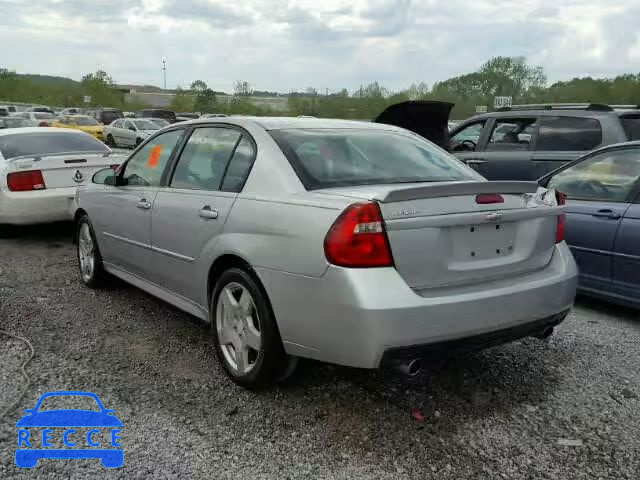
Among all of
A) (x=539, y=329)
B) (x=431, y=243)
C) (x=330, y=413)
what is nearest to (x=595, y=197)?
(x=539, y=329)

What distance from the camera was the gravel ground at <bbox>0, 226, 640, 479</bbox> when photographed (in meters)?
2.76

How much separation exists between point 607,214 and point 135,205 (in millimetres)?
3637

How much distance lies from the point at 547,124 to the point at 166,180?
18.1 ft

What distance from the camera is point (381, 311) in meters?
2.75

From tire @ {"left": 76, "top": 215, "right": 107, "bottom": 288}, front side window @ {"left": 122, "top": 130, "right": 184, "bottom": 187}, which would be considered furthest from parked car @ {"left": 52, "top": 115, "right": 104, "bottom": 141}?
front side window @ {"left": 122, "top": 130, "right": 184, "bottom": 187}

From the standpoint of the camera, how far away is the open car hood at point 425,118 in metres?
9.02

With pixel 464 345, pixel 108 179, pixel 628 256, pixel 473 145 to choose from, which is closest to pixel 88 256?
pixel 108 179

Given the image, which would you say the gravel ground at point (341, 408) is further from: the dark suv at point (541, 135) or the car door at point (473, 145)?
the car door at point (473, 145)

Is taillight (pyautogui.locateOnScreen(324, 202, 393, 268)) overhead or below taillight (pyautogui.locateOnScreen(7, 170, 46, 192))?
overhead

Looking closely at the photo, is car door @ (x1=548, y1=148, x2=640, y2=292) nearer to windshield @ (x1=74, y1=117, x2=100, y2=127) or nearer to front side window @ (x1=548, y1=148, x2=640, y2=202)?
front side window @ (x1=548, y1=148, x2=640, y2=202)

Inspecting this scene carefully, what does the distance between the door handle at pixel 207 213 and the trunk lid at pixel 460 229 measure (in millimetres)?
810

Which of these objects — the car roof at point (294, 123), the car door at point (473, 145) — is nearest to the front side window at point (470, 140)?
the car door at point (473, 145)

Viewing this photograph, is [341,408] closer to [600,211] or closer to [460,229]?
[460,229]

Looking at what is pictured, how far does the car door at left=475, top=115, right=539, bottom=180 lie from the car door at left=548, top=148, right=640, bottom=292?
2.63 m
